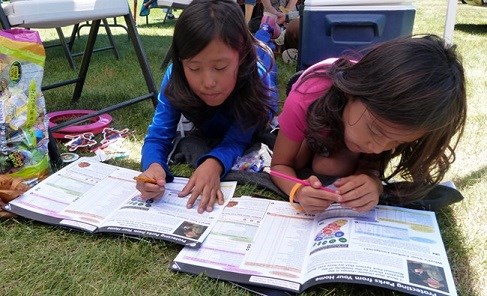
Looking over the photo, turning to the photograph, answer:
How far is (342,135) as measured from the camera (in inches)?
42.6

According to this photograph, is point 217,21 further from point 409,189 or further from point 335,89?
point 409,189

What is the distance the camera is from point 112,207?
3.59 feet

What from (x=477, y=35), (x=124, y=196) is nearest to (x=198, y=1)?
(x=124, y=196)

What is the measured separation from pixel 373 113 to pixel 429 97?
108mm

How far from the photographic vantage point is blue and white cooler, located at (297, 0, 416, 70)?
1.77 m

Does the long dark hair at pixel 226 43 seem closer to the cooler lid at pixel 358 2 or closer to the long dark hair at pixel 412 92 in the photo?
the long dark hair at pixel 412 92

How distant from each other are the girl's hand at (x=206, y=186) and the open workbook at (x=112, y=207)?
19 millimetres

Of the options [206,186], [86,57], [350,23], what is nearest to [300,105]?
[206,186]

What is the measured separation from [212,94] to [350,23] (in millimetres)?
874

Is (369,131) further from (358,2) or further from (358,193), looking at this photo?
(358,2)

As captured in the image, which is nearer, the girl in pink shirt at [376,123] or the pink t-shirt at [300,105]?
the girl in pink shirt at [376,123]

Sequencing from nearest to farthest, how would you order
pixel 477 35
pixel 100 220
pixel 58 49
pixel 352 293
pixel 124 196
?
1. pixel 352 293
2. pixel 100 220
3. pixel 124 196
4. pixel 58 49
5. pixel 477 35

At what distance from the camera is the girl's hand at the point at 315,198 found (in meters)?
0.98

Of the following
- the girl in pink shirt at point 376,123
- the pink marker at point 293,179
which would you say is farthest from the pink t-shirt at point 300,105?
the pink marker at point 293,179
